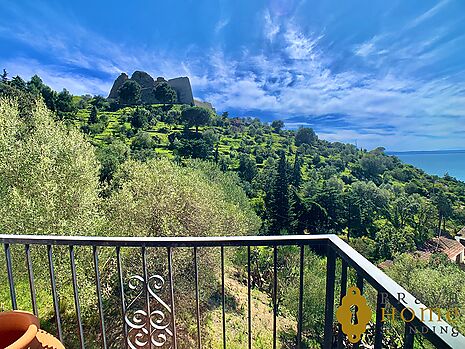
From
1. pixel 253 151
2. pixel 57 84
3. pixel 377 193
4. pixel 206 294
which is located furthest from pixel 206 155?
pixel 206 294

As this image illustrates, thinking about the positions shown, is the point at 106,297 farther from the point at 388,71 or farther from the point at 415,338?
the point at 388,71

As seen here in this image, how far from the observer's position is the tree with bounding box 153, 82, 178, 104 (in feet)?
122

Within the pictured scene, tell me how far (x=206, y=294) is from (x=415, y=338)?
8.94 meters

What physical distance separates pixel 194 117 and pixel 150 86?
11843 millimetres

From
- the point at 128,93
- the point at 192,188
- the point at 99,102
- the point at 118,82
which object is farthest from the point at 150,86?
the point at 192,188

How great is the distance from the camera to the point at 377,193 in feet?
95.3

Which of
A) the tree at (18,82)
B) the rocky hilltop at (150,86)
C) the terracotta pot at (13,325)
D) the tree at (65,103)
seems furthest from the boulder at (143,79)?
the terracotta pot at (13,325)

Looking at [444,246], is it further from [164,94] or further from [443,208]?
[164,94]

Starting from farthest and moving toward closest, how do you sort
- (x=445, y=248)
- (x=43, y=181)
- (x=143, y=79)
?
1. (x=143, y=79)
2. (x=445, y=248)
3. (x=43, y=181)

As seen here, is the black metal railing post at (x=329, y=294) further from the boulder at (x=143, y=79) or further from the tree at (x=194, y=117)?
the boulder at (x=143, y=79)

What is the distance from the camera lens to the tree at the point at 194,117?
33.1m

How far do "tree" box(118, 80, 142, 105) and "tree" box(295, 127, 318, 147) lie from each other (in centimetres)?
2258

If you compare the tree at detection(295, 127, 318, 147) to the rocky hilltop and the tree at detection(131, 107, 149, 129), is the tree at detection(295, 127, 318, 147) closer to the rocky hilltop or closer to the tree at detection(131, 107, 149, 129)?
the rocky hilltop

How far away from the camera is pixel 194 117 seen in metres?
33.2
